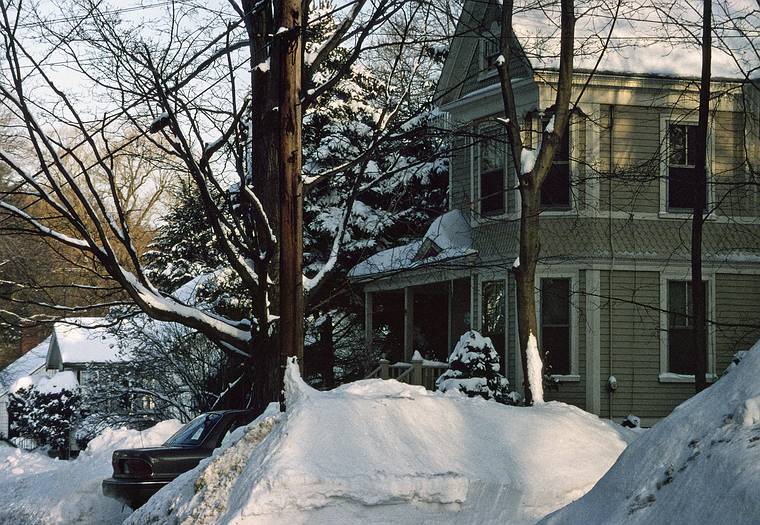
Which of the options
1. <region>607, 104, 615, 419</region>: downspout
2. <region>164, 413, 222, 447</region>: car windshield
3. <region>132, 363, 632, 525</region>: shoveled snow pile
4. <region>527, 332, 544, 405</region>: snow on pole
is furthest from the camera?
<region>607, 104, 615, 419</region>: downspout

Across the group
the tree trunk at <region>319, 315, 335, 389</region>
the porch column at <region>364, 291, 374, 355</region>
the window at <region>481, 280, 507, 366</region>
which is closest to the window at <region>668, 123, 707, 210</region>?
the window at <region>481, 280, 507, 366</region>

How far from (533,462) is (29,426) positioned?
31115 millimetres

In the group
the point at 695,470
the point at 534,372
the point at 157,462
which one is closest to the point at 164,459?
the point at 157,462

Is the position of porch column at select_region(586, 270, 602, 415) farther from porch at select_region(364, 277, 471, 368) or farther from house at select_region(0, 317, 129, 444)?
house at select_region(0, 317, 129, 444)

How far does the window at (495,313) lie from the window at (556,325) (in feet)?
3.36

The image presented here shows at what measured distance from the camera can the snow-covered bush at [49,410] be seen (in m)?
33.3

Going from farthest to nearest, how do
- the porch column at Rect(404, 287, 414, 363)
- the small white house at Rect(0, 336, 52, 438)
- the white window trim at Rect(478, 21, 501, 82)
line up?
the small white house at Rect(0, 336, 52, 438) → the porch column at Rect(404, 287, 414, 363) → the white window trim at Rect(478, 21, 501, 82)

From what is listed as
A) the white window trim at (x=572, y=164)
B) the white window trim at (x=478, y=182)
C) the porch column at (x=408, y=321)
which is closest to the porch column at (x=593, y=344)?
the white window trim at (x=572, y=164)

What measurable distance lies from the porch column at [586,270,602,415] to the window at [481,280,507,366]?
6.02 feet

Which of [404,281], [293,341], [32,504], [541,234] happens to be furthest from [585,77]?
[32,504]

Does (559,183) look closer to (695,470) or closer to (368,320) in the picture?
(368,320)

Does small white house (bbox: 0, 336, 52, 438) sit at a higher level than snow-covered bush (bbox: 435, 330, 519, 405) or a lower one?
lower

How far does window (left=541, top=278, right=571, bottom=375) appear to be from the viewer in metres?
19.4

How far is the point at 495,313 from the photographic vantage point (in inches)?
819
